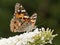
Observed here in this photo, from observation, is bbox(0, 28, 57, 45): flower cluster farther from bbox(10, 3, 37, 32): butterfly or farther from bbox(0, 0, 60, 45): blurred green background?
bbox(0, 0, 60, 45): blurred green background

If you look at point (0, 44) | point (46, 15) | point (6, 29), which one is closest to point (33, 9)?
point (46, 15)

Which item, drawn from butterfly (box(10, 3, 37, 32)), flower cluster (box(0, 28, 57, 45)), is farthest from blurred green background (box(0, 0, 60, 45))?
flower cluster (box(0, 28, 57, 45))

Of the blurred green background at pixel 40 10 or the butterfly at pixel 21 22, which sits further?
the blurred green background at pixel 40 10

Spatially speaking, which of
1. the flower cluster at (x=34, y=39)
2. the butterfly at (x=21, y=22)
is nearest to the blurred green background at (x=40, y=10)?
the butterfly at (x=21, y=22)

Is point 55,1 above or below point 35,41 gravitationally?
above

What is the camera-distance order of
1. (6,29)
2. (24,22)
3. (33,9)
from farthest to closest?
1. (33,9)
2. (6,29)
3. (24,22)

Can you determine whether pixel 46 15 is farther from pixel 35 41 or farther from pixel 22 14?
pixel 35 41

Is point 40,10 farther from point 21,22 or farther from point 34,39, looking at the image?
point 34,39

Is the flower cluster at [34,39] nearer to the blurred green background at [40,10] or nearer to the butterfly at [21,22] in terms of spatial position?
the butterfly at [21,22]

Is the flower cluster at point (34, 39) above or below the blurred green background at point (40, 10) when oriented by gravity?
below
